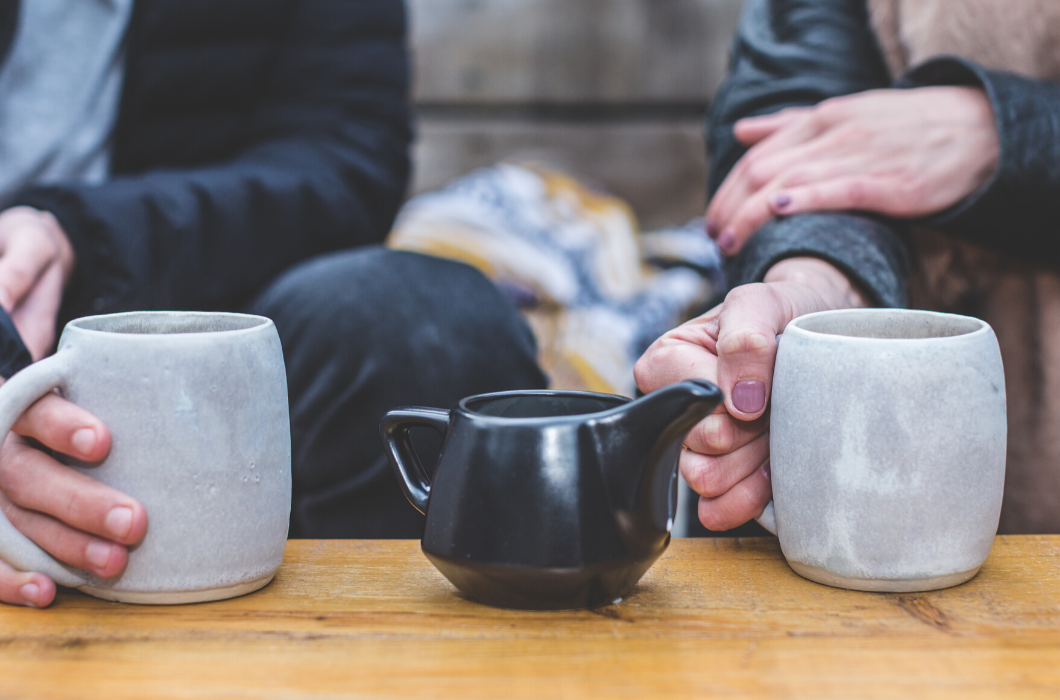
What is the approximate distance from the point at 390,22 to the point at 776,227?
67 cm

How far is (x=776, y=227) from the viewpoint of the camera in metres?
0.68

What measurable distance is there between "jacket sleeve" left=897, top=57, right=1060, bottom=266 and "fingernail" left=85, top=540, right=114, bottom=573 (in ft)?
1.96

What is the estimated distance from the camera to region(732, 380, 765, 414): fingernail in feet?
1.45

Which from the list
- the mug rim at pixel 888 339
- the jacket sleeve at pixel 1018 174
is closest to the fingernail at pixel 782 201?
the jacket sleeve at pixel 1018 174

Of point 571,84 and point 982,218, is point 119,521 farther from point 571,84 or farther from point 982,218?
point 571,84

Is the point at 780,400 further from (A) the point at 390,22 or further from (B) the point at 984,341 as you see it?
(A) the point at 390,22

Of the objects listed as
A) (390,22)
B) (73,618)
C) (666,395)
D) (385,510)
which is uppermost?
(390,22)

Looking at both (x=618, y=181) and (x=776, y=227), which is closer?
(x=776, y=227)

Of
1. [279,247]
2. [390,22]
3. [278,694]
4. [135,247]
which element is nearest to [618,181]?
[390,22]

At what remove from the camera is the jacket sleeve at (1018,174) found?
65 cm

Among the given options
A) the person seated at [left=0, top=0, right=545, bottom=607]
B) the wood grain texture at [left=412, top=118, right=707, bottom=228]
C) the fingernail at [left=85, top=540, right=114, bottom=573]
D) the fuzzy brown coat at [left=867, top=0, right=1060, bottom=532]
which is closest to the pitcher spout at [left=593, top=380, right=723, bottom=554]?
the fingernail at [left=85, top=540, right=114, bottom=573]

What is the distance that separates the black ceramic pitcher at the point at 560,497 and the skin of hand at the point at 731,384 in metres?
0.07

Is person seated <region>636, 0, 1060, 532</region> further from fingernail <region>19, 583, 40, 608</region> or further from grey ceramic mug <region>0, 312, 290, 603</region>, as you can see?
fingernail <region>19, 583, 40, 608</region>

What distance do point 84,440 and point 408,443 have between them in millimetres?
142
